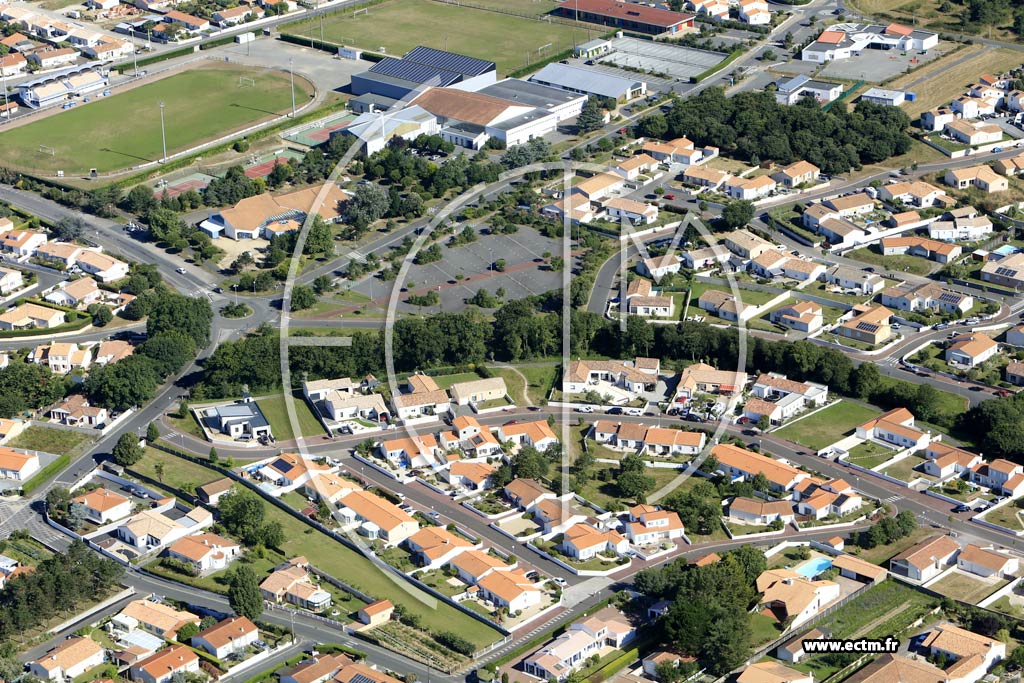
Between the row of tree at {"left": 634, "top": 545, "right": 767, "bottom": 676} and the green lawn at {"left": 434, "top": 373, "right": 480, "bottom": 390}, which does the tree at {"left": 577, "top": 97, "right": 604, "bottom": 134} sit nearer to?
the green lawn at {"left": 434, "top": 373, "right": 480, "bottom": 390}

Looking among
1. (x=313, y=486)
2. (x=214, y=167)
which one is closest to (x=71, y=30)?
(x=214, y=167)

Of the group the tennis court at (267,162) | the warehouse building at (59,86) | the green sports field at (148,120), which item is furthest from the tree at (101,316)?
the warehouse building at (59,86)

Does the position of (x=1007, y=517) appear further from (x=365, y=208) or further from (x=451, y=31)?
(x=451, y=31)

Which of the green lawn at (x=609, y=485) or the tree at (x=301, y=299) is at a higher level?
the tree at (x=301, y=299)

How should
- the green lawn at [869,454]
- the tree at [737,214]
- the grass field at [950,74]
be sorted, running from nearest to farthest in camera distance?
the green lawn at [869,454], the tree at [737,214], the grass field at [950,74]

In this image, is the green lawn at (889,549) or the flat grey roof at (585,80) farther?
the flat grey roof at (585,80)

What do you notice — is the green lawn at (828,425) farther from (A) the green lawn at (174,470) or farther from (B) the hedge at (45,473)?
(B) the hedge at (45,473)

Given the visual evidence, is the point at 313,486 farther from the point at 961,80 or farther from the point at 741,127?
the point at 961,80
